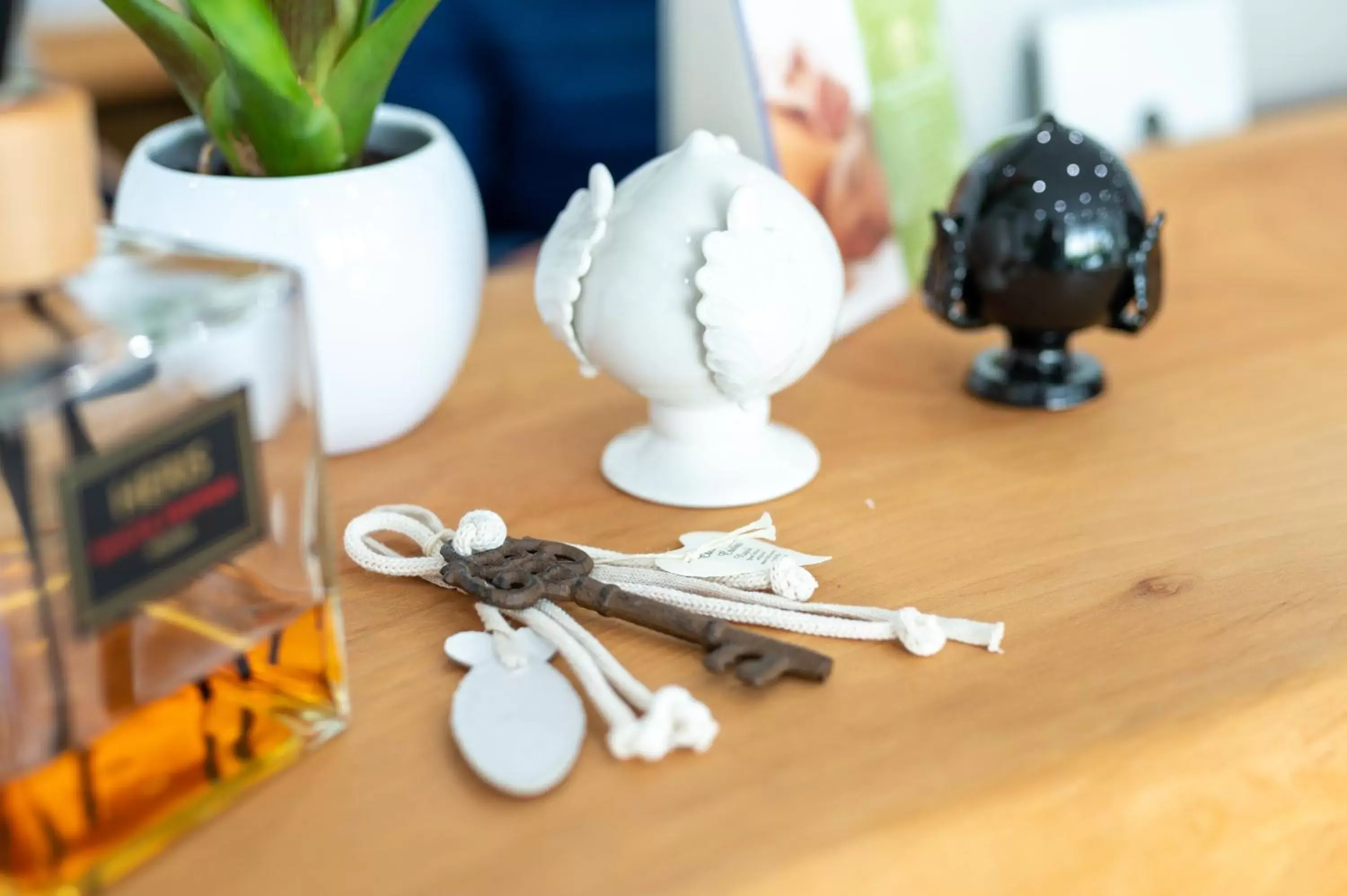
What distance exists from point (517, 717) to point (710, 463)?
0.19 meters

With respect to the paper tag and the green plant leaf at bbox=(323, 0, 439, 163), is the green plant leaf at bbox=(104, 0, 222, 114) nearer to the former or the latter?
the green plant leaf at bbox=(323, 0, 439, 163)

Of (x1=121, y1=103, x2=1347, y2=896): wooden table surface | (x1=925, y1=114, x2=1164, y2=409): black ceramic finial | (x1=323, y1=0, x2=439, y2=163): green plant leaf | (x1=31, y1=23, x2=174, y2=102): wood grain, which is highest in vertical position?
(x1=323, y1=0, x2=439, y2=163): green plant leaf

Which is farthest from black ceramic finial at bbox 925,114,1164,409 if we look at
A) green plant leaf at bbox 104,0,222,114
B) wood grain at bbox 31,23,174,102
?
wood grain at bbox 31,23,174,102

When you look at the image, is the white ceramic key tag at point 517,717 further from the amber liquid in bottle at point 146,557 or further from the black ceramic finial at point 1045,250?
the black ceramic finial at point 1045,250

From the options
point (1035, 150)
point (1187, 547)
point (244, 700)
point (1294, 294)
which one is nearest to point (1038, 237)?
point (1035, 150)

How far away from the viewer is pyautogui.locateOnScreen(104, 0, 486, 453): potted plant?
543 mm

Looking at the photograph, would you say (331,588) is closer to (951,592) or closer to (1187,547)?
(951,592)

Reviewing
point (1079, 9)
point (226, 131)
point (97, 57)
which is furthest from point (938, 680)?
point (97, 57)

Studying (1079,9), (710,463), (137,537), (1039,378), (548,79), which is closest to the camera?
(137,537)

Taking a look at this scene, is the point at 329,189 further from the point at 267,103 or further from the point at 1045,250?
the point at 1045,250

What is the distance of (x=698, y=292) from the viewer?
52 centimetres

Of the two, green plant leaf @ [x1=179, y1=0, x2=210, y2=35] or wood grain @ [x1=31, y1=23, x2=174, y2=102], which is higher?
green plant leaf @ [x1=179, y1=0, x2=210, y2=35]

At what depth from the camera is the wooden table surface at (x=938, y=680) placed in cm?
38

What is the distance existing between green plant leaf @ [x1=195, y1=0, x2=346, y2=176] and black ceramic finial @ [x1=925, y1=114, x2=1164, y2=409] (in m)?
0.29
